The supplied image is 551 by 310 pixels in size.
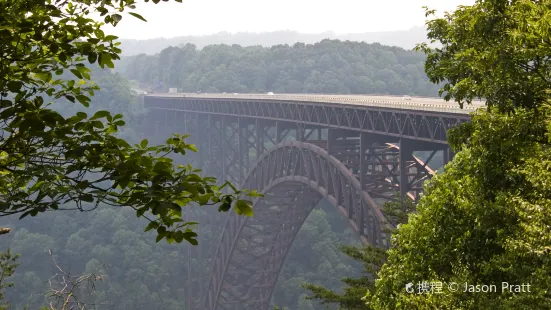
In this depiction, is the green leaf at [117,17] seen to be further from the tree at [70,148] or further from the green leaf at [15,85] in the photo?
the green leaf at [15,85]

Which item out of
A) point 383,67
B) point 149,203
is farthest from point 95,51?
point 383,67

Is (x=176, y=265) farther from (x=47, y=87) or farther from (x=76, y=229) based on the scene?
(x=47, y=87)

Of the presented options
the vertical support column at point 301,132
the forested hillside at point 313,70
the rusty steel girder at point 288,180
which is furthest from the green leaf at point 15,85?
the forested hillside at point 313,70

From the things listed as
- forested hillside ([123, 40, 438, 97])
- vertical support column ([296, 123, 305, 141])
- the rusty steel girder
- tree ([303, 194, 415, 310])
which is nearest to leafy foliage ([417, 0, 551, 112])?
tree ([303, 194, 415, 310])

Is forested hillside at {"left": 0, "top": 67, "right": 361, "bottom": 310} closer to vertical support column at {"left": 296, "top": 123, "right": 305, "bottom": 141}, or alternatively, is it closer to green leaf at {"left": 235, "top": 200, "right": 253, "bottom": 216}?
vertical support column at {"left": 296, "top": 123, "right": 305, "bottom": 141}

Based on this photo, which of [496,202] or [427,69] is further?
[427,69]

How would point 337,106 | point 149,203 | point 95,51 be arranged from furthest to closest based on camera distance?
point 337,106 → point 95,51 → point 149,203

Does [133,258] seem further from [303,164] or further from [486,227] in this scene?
[486,227]

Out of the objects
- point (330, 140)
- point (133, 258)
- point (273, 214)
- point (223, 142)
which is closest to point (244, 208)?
point (330, 140)
